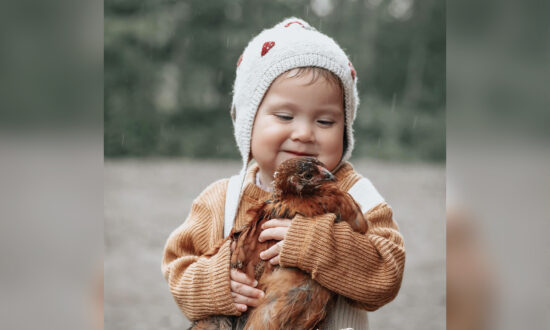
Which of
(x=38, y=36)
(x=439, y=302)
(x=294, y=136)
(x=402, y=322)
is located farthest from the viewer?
(x=439, y=302)

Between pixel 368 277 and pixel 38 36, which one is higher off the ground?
pixel 38 36

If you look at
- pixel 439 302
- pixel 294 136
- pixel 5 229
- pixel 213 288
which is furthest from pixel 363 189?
pixel 439 302

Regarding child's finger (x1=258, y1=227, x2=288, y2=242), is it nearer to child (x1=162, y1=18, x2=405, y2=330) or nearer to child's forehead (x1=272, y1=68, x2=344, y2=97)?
child (x1=162, y1=18, x2=405, y2=330)

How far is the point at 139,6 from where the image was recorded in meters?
14.1

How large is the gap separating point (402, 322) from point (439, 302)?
2.42 feet

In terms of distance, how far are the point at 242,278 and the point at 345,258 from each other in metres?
0.34

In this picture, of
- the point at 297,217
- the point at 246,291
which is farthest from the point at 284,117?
the point at 246,291

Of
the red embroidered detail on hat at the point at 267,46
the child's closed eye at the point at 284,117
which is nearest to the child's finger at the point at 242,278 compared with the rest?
the child's closed eye at the point at 284,117

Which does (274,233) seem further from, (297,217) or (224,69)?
(224,69)

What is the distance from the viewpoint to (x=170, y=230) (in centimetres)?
802

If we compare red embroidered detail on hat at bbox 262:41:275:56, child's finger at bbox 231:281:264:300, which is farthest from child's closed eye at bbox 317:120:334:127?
child's finger at bbox 231:281:264:300

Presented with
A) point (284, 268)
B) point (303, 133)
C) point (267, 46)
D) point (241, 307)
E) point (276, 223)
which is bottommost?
point (241, 307)

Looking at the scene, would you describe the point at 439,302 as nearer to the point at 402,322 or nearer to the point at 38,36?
the point at 402,322

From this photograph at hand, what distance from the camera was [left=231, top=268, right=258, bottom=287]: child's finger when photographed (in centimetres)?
167
